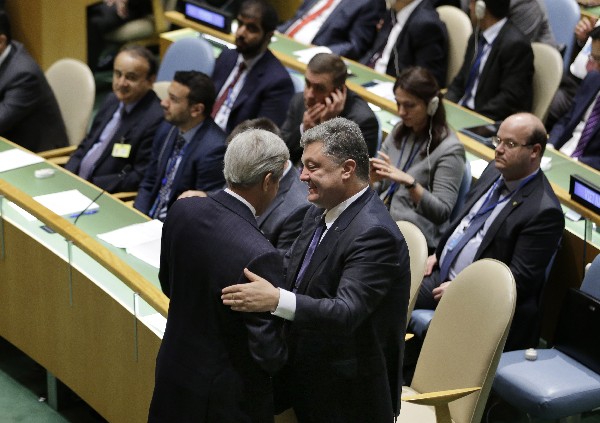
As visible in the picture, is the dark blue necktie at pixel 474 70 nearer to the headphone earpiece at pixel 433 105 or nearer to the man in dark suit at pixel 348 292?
the headphone earpiece at pixel 433 105

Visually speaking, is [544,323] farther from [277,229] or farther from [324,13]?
[324,13]

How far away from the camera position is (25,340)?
169 inches

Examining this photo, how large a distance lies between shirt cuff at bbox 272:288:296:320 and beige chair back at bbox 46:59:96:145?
3.32 metres

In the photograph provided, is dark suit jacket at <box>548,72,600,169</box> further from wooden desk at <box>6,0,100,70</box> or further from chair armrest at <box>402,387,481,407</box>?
wooden desk at <box>6,0,100,70</box>

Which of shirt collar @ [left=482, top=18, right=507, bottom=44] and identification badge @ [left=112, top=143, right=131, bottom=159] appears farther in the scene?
shirt collar @ [left=482, top=18, right=507, bottom=44]

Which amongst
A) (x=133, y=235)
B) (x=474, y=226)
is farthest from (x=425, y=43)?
(x=133, y=235)

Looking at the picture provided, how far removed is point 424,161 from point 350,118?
459 mm

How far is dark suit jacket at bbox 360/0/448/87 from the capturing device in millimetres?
6121

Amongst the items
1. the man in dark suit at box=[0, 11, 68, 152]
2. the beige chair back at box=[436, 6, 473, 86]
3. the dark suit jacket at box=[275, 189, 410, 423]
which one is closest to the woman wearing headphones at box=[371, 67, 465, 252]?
the dark suit jacket at box=[275, 189, 410, 423]

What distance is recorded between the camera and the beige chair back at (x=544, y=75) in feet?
18.5

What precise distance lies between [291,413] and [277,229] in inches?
32.2

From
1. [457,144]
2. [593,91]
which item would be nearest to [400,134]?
[457,144]

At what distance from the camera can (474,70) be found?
19.4 feet

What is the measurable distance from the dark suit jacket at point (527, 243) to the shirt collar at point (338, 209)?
51.0 inches
